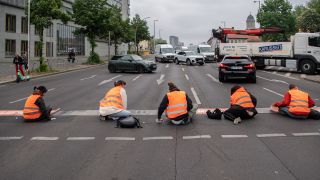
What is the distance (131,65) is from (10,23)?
24.2m

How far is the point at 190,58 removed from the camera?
46.8 metres

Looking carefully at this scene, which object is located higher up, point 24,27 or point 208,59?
point 24,27

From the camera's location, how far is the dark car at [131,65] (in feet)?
109

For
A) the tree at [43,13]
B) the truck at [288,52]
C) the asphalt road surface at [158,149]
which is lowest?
the asphalt road surface at [158,149]

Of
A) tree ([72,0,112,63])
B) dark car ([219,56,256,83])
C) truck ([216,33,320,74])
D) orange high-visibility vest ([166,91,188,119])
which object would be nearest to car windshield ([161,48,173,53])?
tree ([72,0,112,63])

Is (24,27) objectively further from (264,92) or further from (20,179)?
(20,179)

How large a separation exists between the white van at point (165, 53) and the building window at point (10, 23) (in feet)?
61.7

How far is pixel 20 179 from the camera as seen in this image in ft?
20.1

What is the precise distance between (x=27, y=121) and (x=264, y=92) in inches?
436

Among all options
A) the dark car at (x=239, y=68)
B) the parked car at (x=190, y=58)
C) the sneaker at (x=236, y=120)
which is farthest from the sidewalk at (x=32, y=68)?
the sneaker at (x=236, y=120)

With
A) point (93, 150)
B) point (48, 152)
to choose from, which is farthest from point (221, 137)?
point (48, 152)

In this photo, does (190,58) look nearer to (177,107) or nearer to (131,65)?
(131,65)

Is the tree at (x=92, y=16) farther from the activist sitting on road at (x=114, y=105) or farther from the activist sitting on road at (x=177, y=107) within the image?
the activist sitting on road at (x=177, y=107)

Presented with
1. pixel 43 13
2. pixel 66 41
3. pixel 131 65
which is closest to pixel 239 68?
pixel 131 65
